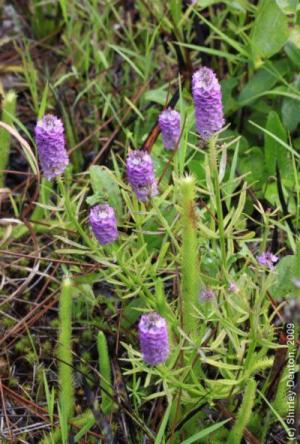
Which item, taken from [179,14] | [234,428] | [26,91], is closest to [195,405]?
[234,428]

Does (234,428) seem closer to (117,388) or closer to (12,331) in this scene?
(117,388)

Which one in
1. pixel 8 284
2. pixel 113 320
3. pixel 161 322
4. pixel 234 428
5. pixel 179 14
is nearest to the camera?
pixel 161 322

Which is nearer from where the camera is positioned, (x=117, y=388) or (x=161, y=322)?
(x=161, y=322)

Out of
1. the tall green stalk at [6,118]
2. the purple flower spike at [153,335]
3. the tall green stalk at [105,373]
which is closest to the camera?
the purple flower spike at [153,335]

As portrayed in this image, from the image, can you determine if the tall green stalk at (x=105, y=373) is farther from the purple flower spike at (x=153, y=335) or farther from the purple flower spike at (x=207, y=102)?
the purple flower spike at (x=207, y=102)

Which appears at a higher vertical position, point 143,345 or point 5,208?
point 143,345

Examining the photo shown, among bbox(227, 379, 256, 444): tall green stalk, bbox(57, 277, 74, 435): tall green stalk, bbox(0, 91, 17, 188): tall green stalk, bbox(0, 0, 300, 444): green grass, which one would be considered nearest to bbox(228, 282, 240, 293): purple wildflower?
bbox(0, 0, 300, 444): green grass

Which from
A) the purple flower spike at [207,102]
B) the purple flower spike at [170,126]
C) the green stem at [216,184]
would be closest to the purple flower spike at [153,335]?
the green stem at [216,184]
